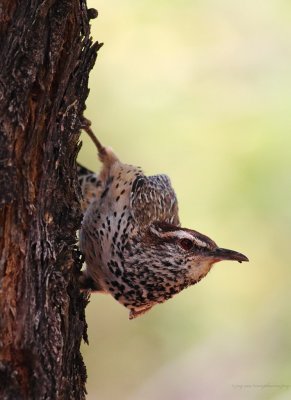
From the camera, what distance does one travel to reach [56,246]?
2.96 meters

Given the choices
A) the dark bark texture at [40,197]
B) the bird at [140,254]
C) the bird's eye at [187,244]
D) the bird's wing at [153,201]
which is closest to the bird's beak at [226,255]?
the bird at [140,254]

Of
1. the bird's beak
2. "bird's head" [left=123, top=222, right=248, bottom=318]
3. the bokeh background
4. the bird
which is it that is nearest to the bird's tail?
the bird

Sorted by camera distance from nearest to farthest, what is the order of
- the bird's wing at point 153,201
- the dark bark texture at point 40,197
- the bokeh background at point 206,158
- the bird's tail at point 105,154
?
the dark bark texture at point 40,197
the bird's wing at point 153,201
the bird's tail at point 105,154
the bokeh background at point 206,158

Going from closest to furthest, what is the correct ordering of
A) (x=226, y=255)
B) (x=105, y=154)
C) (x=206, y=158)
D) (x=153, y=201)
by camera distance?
(x=226, y=255), (x=153, y=201), (x=105, y=154), (x=206, y=158)

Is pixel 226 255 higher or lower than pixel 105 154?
lower

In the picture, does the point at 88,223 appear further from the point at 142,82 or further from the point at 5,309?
the point at 142,82

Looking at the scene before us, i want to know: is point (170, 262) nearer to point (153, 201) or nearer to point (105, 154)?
point (153, 201)

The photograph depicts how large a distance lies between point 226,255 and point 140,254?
0.38 m

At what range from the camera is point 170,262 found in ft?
13.2

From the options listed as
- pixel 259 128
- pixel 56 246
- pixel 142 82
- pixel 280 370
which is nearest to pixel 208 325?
pixel 280 370

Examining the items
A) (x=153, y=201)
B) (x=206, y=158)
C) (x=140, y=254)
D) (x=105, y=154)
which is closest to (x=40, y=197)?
(x=140, y=254)

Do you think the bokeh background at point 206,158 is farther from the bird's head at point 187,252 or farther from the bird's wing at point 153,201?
the bird's head at point 187,252

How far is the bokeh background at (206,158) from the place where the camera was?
5832 millimetres

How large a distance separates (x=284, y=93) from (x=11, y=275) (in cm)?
359
